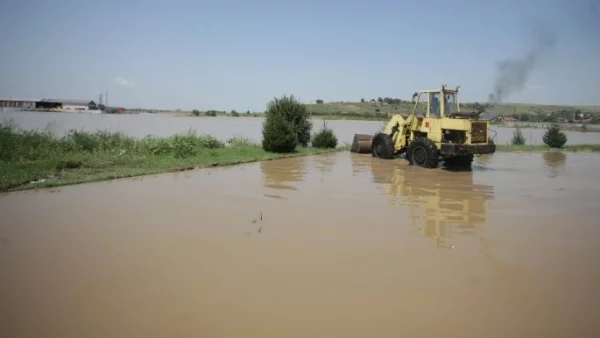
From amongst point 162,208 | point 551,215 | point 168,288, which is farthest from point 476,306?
point 162,208

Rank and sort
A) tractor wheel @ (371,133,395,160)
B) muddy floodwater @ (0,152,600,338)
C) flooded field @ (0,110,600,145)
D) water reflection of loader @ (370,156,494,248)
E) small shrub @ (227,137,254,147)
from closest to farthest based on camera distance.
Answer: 1. muddy floodwater @ (0,152,600,338)
2. water reflection of loader @ (370,156,494,248)
3. tractor wheel @ (371,133,395,160)
4. small shrub @ (227,137,254,147)
5. flooded field @ (0,110,600,145)

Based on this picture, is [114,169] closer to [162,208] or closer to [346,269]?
[162,208]

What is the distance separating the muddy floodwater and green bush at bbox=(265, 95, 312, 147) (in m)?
10.1

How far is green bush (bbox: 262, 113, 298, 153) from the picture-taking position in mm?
17438

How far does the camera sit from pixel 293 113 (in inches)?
761

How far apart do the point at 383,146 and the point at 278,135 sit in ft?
14.5


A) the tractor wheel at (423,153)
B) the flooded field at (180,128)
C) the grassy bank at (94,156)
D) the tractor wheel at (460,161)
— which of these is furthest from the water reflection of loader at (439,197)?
the flooded field at (180,128)

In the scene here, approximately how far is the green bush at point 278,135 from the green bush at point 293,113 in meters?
0.38

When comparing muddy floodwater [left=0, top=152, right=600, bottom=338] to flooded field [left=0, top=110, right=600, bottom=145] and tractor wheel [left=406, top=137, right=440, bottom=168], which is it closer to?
tractor wheel [left=406, top=137, right=440, bottom=168]

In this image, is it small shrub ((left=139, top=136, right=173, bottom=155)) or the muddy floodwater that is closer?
the muddy floodwater

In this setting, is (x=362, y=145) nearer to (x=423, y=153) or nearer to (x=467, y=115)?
(x=423, y=153)

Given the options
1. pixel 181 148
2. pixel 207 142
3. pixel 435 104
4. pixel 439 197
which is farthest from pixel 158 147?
pixel 439 197

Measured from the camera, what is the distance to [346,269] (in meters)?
4.44

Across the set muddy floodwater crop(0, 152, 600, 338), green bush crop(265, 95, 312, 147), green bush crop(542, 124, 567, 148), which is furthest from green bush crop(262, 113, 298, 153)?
green bush crop(542, 124, 567, 148)
